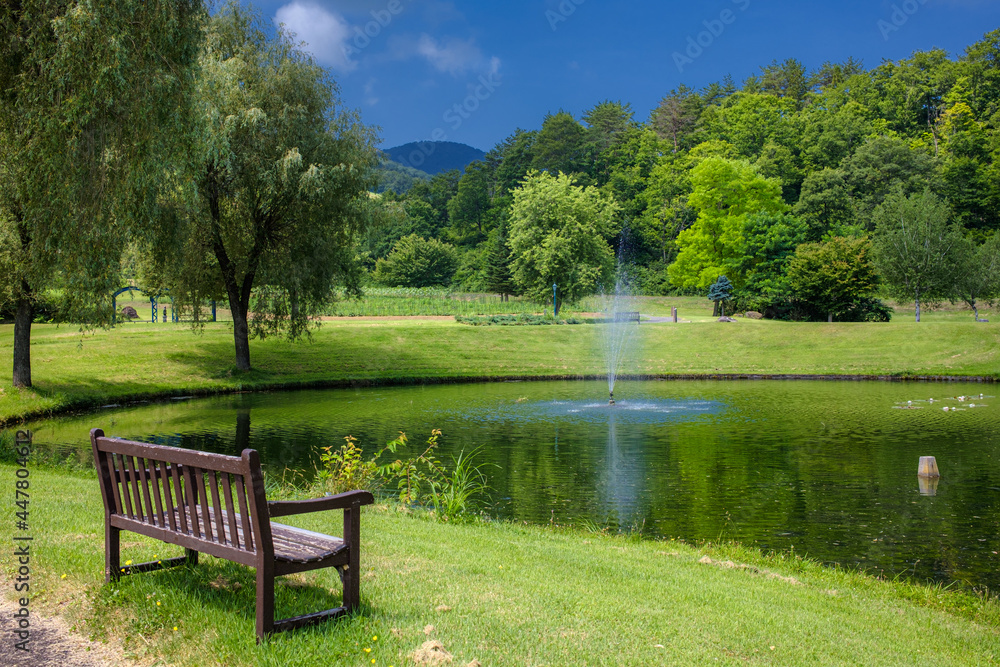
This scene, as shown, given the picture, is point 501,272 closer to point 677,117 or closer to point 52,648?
point 677,117

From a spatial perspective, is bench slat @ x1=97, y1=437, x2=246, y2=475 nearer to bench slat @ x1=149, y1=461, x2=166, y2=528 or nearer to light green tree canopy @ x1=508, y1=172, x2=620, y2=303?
bench slat @ x1=149, y1=461, x2=166, y2=528

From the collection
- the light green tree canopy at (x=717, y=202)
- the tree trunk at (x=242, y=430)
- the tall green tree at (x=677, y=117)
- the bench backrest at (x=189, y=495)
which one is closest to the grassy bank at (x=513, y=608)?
the bench backrest at (x=189, y=495)

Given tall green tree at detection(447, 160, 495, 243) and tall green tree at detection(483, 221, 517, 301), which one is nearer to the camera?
tall green tree at detection(483, 221, 517, 301)

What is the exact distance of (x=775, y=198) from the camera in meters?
65.4

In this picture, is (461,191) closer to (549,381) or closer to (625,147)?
(625,147)

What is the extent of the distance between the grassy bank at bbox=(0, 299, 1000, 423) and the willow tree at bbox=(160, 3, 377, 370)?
279cm

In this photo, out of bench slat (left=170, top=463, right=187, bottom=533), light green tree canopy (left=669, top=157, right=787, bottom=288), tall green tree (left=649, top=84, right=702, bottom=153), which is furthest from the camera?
tall green tree (left=649, top=84, right=702, bottom=153)

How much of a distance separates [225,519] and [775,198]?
6682cm

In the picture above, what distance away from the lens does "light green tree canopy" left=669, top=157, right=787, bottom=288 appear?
63.5m

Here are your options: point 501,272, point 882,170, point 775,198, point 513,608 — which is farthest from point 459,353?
point 882,170

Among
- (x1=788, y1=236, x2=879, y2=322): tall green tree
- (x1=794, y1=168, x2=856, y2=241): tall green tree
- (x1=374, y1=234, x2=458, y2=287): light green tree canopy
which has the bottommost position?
(x1=788, y1=236, x2=879, y2=322): tall green tree

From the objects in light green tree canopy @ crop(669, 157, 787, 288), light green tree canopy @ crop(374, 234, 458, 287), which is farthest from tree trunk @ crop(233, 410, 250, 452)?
light green tree canopy @ crop(374, 234, 458, 287)

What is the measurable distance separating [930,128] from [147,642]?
94.7 meters

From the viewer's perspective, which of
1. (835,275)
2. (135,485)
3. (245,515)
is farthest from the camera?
(835,275)
